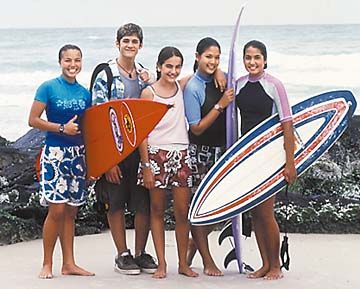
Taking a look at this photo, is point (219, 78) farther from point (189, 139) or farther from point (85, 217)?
point (85, 217)

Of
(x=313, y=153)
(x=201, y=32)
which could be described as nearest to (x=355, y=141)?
(x=201, y=32)

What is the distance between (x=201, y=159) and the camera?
4199mm

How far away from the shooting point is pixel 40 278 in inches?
165

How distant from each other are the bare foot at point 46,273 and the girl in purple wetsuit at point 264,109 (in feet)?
3.40

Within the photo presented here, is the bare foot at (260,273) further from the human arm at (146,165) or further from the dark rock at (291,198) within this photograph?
the dark rock at (291,198)

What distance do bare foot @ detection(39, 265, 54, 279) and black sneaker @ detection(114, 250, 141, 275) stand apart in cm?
35

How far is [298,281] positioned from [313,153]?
634mm

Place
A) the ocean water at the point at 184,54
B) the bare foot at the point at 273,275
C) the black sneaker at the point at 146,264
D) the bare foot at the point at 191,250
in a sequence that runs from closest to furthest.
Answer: the bare foot at the point at 273,275, the black sneaker at the point at 146,264, the bare foot at the point at 191,250, the ocean water at the point at 184,54

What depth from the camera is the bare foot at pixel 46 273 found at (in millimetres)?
4180

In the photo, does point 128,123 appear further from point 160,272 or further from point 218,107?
point 160,272

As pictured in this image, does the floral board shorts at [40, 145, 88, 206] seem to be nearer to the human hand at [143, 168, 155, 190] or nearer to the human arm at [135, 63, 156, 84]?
the human hand at [143, 168, 155, 190]

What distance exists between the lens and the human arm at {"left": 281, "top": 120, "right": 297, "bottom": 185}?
405cm

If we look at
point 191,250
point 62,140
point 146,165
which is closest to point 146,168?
point 146,165

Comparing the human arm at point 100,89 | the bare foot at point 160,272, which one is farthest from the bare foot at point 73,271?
the human arm at point 100,89
